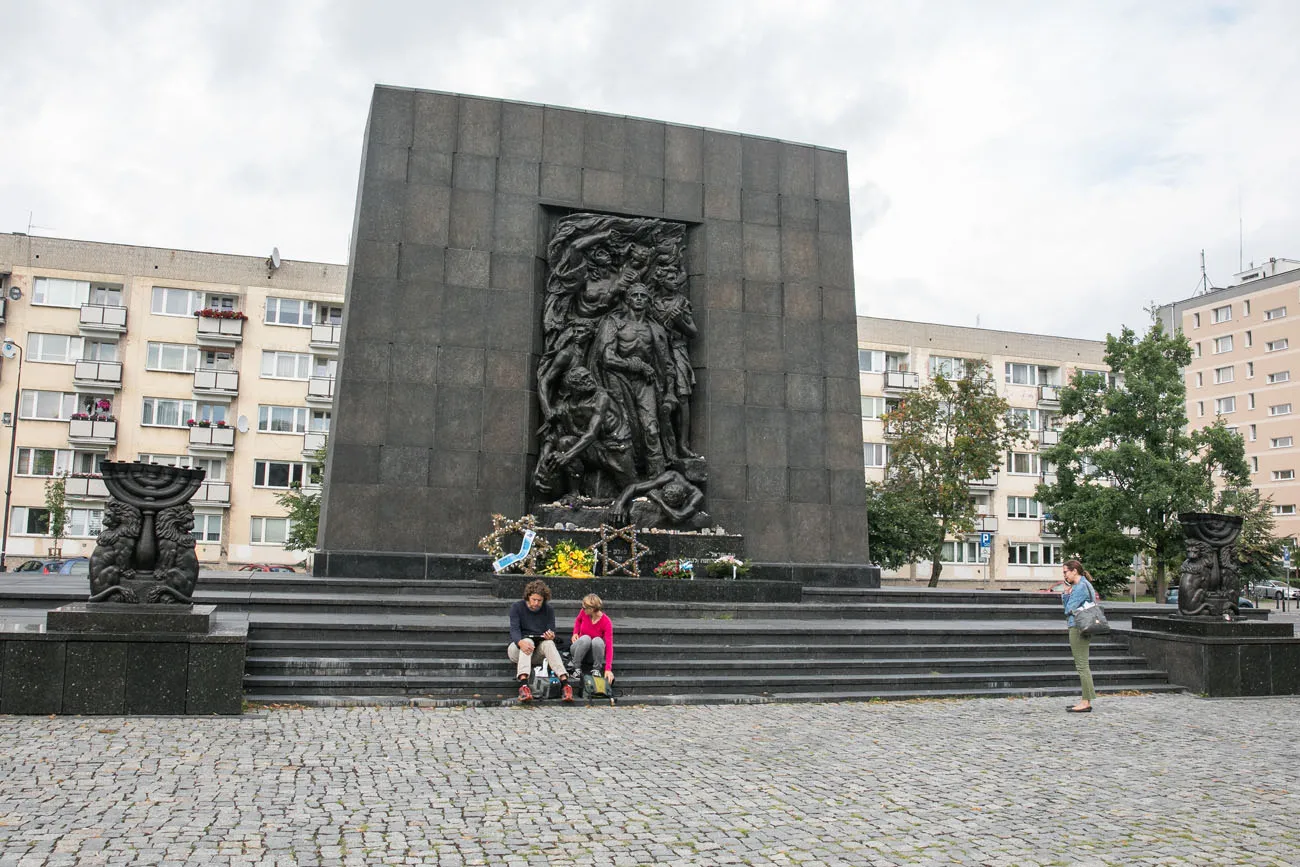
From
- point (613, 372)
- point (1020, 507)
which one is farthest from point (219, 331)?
point (1020, 507)

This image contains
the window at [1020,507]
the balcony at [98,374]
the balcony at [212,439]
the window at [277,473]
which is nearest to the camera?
the balcony at [98,374]

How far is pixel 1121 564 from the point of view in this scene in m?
43.1

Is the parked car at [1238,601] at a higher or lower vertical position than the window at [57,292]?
lower

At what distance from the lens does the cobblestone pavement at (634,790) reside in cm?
634

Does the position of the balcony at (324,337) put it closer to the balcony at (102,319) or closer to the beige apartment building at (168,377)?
the beige apartment building at (168,377)

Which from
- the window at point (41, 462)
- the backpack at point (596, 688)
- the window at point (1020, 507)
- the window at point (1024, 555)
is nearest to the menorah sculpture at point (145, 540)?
the backpack at point (596, 688)

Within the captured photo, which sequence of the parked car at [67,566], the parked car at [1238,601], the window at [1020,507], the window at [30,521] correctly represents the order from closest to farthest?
the parked car at [1238,601], the parked car at [67,566], the window at [30,521], the window at [1020,507]

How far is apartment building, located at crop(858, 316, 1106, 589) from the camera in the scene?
5859cm

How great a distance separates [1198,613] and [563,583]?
9106 millimetres

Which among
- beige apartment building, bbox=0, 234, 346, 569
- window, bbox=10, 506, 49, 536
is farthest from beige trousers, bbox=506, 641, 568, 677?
window, bbox=10, 506, 49, 536

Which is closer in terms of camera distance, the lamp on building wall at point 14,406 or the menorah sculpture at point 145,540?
the menorah sculpture at point 145,540

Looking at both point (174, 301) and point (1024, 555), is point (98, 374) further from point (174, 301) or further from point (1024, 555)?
point (1024, 555)

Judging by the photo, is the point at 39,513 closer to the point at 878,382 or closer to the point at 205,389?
the point at 205,389

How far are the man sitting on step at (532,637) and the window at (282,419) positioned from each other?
41.1 meters
